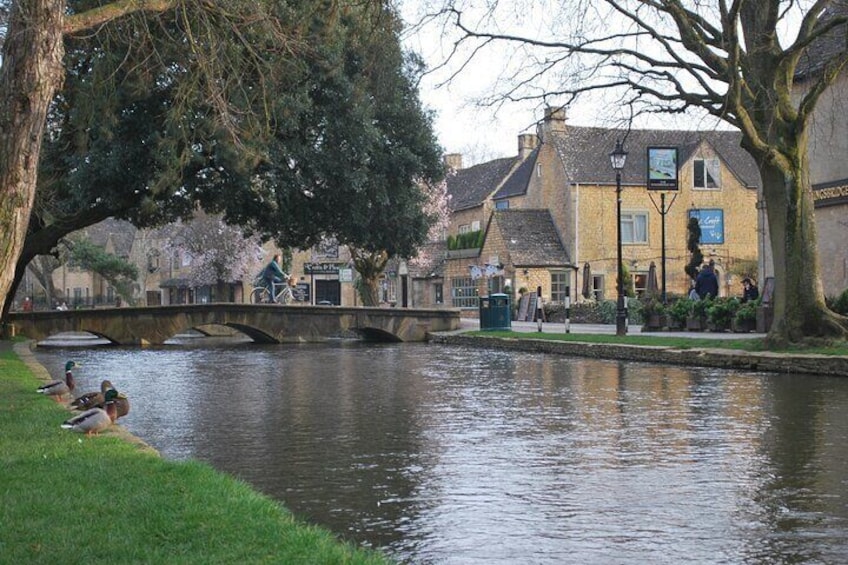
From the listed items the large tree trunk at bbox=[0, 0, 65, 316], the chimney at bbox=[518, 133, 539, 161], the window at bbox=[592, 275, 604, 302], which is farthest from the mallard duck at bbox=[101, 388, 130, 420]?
the chimney at bbox=[518, 133, 539, 161]

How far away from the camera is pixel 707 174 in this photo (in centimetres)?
5628

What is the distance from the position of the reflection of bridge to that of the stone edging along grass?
10461 millimetres

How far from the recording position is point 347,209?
33.4 m

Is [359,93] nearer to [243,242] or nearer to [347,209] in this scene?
[347,209]

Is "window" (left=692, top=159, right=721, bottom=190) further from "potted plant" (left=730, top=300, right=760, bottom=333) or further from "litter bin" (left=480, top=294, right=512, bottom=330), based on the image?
"potted plant" (left=730, top=300, right=760, bottom=333)

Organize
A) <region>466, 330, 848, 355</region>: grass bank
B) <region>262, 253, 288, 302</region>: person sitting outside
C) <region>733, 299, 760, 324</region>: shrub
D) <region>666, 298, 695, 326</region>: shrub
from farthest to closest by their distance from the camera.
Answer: <region>262, 253, 288, 302</region>: person sitting outside → <region>666, 298, 695, 326</region>: shrub → <region>733, 299, 760, 324</region>: shrub → <region>466, 330, 848, 355</region>: grass bank

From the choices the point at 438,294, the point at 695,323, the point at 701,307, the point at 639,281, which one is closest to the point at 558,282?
the point at 639,281

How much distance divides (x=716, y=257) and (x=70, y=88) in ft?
130

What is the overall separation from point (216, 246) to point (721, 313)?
41.6m

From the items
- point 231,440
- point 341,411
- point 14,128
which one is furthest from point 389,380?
point 14,128

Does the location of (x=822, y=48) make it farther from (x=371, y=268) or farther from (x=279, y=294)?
(x=371, y=268)

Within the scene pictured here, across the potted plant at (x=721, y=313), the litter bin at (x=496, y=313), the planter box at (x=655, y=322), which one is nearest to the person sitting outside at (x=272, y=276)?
the litter bin at (x=496, y=313)

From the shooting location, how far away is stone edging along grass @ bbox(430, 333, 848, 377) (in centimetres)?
1881

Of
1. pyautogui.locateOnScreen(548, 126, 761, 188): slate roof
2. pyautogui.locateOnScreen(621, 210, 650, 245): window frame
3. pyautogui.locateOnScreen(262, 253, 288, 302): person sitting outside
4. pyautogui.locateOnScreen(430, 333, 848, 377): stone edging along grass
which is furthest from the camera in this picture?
pyautogui.locateOnScreen(621, 210, 650, 245): window frame
